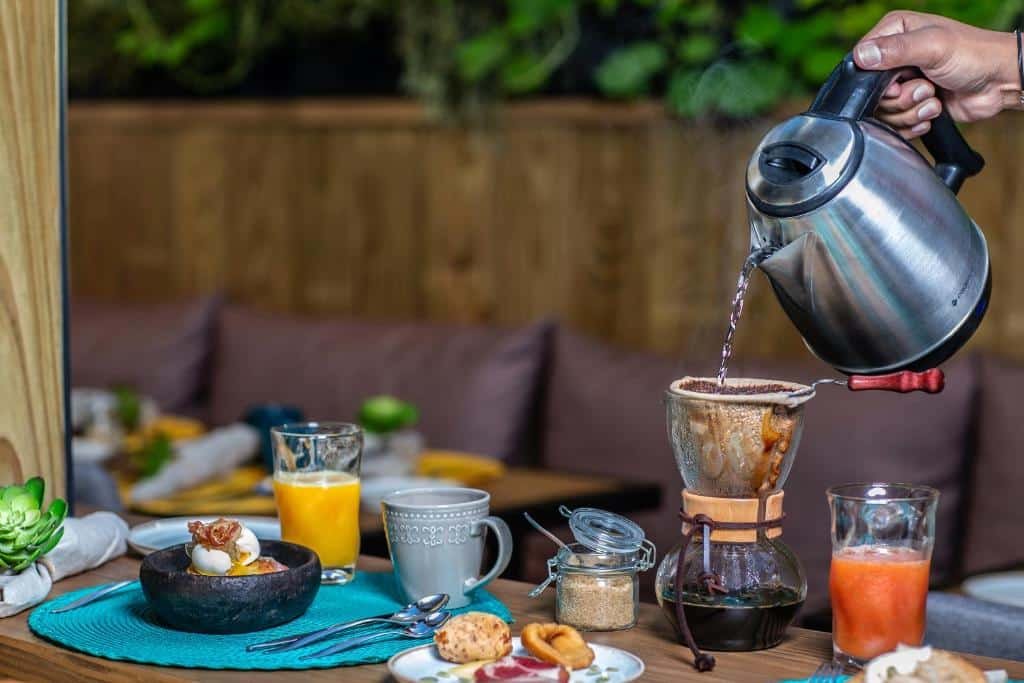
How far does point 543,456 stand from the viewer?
318cm

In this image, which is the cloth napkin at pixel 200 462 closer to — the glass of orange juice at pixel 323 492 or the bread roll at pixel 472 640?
the glass of orange juice at pixel 323 492

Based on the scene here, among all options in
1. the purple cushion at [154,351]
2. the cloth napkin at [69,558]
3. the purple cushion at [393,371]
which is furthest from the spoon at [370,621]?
the purple cushion at [154,351]

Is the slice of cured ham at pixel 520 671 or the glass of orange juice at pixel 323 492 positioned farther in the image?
the glass of orange juice at pixel 323 492

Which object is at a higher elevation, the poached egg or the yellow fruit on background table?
the poached egg

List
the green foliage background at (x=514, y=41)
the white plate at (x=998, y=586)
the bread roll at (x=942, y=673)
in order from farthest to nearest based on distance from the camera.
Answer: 1. the green foliage background at (x=514, y=41)
2. the white plate at (x=998, y=586)
3. the bread roll at (x=942, y=673)

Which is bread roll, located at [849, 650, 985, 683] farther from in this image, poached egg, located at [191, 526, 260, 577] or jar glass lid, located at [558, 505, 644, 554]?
poached egg, located at [191, 526, 260, 577]

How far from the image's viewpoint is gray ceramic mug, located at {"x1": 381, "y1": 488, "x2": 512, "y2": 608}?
125 centimetres

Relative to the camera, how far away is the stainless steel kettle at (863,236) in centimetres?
113

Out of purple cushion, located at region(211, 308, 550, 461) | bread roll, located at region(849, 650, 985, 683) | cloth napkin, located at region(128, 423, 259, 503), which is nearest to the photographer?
bread roll, located at region(849, 650, 985, 683)

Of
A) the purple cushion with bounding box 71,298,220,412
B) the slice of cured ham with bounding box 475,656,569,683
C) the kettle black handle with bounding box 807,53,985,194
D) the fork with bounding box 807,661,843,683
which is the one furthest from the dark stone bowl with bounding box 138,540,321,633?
the purple cushion with bounding box 71,298,220,412

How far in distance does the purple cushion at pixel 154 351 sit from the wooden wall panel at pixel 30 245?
2289 millimetres

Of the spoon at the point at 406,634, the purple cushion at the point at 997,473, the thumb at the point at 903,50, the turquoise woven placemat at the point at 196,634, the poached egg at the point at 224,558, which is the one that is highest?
the thumb at the point at 903,50

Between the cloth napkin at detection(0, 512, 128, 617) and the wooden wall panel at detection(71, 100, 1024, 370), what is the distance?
1.93 m

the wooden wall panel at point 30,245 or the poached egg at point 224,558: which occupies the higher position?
the wooden wall panel at point 30,245
